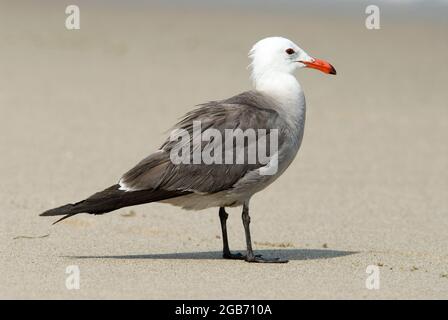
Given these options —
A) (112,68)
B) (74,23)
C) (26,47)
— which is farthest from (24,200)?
(74,23)

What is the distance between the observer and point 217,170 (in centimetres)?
768

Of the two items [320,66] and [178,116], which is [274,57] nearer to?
[320,66]

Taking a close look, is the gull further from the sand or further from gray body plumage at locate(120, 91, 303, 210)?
the sand

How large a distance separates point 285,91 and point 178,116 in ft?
23.0

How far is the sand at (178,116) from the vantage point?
→ 290 inches

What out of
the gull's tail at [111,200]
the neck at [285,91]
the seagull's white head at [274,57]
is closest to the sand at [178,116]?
the gull's tail at [111,200]

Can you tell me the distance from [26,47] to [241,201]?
12.6 meters

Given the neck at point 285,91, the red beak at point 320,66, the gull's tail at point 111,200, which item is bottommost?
the gull's tail at point 111,200

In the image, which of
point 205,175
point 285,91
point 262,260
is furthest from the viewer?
point 285,91

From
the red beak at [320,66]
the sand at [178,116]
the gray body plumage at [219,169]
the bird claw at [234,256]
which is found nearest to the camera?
the sand at [178,116]

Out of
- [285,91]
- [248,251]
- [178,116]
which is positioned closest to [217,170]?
[248,251]

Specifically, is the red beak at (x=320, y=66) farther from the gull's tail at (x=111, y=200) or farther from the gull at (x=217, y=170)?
the gull's tail at (x=111, y=200)

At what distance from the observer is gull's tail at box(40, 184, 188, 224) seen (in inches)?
293

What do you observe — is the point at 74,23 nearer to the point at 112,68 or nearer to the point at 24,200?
the point at 112,68
